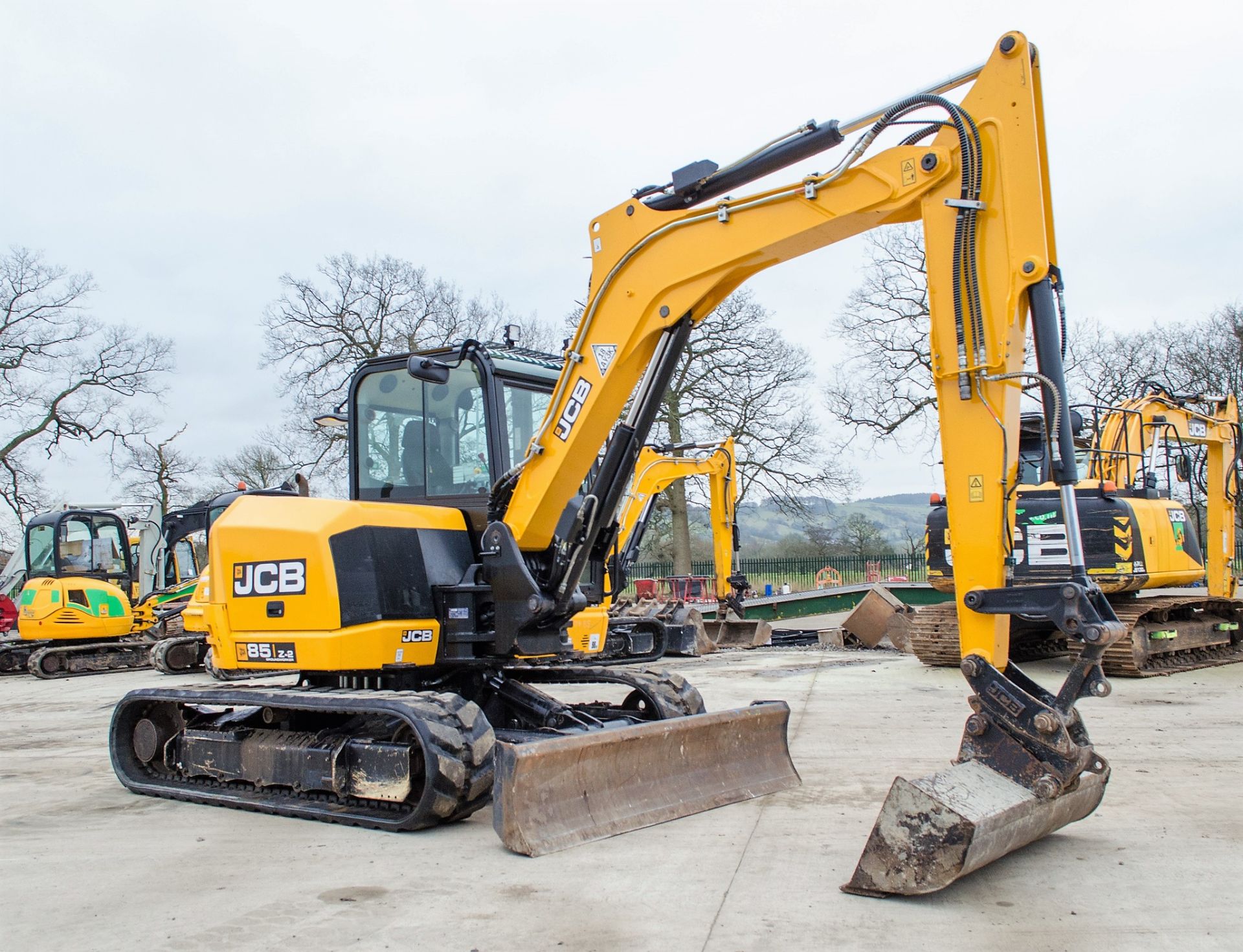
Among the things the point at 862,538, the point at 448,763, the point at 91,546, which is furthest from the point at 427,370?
the point at 862,538

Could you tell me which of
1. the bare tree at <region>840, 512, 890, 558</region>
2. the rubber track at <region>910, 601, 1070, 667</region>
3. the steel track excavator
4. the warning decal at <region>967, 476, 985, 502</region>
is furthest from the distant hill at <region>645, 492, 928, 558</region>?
the warning decal at <region>967, 476, 985, 502</region>

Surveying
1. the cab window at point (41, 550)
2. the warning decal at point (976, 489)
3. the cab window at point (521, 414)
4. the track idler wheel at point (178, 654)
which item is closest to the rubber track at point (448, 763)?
the cab window at point (521, 414)

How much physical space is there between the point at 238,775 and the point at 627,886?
9.53ft

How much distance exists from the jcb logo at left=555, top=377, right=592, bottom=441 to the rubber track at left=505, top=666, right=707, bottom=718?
1.78 m

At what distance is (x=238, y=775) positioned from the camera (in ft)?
20.6

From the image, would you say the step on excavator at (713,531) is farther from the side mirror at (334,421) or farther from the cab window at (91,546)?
the side mirror at (334,421)

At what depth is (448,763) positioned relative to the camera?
5293 millimetres

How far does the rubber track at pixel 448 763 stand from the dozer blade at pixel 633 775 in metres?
0.22

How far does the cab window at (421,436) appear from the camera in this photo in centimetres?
666

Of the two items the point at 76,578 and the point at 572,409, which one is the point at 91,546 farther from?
the point at 572,409

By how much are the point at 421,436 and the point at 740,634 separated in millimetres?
12325

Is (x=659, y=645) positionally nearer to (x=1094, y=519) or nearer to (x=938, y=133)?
(x=1094, y=519)

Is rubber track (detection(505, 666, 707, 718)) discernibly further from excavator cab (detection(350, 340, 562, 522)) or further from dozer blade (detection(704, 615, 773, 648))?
dozer blade (detection(704, 615, 773, 648))

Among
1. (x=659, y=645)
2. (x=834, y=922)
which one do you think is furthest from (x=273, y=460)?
(x=834, y=922)
